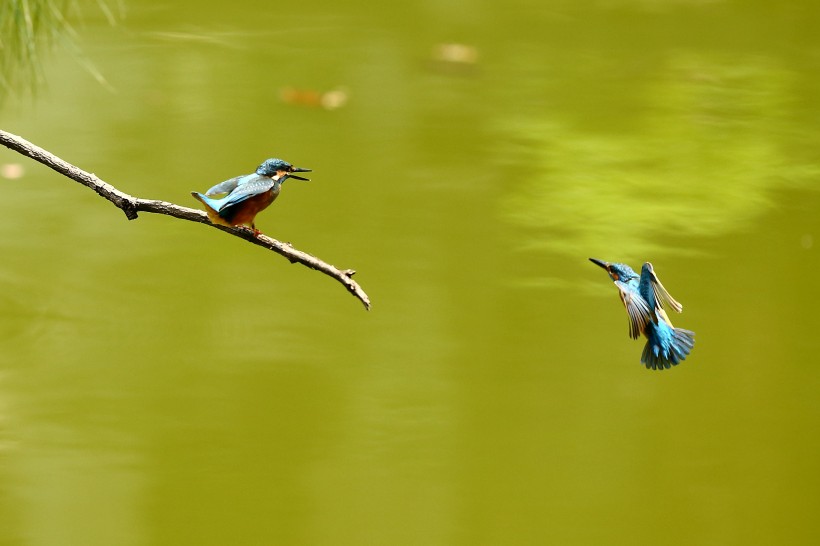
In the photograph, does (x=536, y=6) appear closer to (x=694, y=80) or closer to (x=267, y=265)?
(x=694, y=80)

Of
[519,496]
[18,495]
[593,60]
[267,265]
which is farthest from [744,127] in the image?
[18,495]

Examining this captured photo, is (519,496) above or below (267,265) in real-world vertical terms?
below

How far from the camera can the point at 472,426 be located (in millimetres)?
1543

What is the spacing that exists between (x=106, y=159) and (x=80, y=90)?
0.40m

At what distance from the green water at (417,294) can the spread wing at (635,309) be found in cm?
98

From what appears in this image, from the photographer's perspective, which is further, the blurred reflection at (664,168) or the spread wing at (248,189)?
the blurred reflection at (664,168)

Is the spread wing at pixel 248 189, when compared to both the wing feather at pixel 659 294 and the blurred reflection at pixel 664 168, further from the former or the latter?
the blurred reflection at pixel 664 168

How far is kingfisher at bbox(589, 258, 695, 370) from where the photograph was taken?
428mm

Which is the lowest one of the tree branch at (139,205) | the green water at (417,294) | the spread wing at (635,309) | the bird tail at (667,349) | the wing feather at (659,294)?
the bird tail at (667,349)

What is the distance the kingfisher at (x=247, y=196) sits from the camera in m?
0.48

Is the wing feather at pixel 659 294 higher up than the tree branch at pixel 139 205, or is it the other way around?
the tree branch at pixel 139 205

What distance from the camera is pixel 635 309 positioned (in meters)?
0.43

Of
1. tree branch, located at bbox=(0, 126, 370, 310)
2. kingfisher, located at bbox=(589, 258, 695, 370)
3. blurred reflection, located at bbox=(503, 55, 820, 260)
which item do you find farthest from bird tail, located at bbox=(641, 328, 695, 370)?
blurred reflection, located at bbox=(503, 55, 820, 260)

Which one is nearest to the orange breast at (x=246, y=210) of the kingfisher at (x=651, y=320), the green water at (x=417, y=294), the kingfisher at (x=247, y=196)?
the kingfisher at (x=247, y=196)
